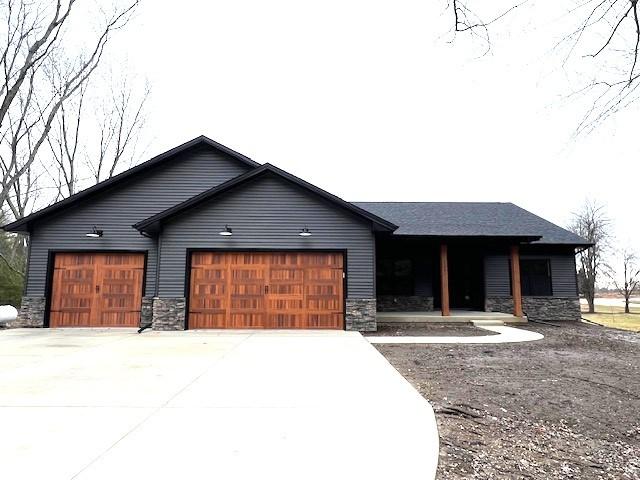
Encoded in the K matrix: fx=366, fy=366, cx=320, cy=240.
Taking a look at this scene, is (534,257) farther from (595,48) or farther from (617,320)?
(595,48)

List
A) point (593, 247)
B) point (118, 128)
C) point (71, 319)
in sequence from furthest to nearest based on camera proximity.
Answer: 1. point (593, 247)
2. point (118, 128)
3. point (71, 319)

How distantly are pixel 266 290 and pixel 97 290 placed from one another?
5.17 m

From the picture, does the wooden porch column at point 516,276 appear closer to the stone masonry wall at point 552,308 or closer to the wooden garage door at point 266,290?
the stone masonry wall at point 552,308

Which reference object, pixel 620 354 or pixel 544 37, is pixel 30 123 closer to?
pixel 544 37

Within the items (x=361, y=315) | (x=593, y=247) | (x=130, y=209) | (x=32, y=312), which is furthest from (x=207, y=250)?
(x=593, y=247)

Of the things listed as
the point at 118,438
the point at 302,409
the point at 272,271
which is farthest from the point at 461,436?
the point at 272,271

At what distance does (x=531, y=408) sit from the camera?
157 inches

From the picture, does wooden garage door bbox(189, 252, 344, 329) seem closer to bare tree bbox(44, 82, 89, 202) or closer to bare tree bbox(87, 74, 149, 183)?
bare tree bbox(87, 74, 149, 183)

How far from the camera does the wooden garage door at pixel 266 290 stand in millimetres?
10242

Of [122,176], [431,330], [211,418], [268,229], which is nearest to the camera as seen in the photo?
[211,418]

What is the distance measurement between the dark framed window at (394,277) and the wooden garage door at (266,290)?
4.08 meters

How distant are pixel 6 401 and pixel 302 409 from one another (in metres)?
3.20

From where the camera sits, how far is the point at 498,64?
12.6 ft

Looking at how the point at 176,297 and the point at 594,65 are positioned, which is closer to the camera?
the point at 594,65
